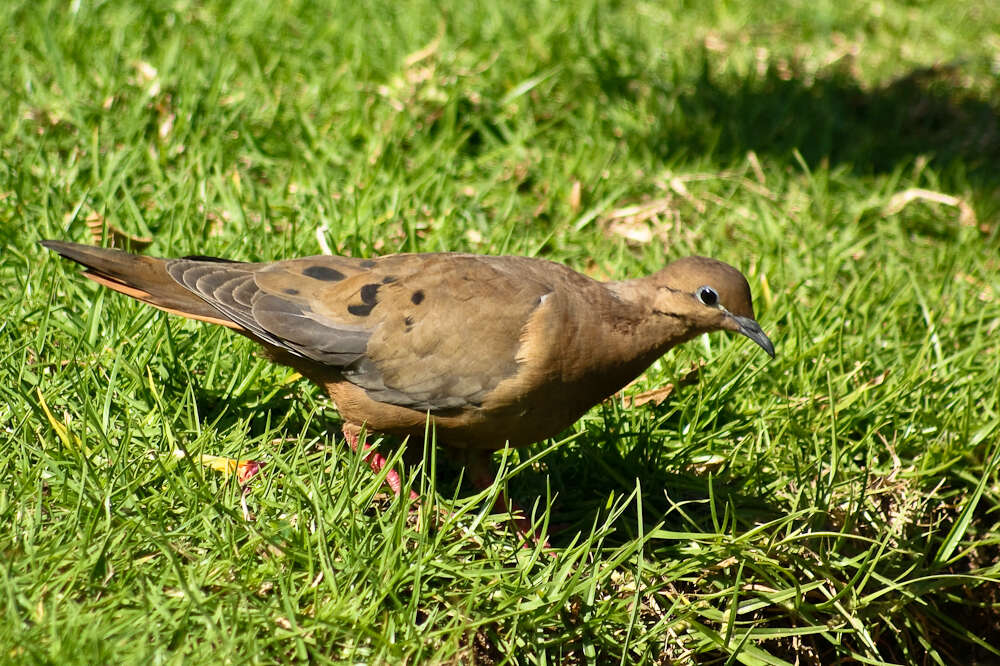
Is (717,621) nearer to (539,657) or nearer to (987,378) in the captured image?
(539,657)

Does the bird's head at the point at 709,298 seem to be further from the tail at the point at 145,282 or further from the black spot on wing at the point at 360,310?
the tail at the point at 145,282

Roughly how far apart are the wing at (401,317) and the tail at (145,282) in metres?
0.06

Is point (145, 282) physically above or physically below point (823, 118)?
above

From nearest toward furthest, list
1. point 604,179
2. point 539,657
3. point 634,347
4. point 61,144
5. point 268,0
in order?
point 539,657 < point 634,347 < point 61,144 < point 604,179 < point 268,0

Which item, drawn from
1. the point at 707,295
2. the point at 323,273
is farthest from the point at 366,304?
the point at 707,295

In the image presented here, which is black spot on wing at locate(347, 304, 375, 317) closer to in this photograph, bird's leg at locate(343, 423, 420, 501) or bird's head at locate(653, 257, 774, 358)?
bird's leg at locate(343, 423, 420, 501)

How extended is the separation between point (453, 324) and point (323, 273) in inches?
23.2

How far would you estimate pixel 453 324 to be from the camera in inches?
145

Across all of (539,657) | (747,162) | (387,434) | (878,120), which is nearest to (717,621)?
(539,657)

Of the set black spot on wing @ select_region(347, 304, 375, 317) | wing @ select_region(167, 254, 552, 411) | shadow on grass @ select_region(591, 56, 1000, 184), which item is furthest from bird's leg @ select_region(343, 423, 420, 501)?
shadow on grass @ select_region(591, 56, 1000, 184)

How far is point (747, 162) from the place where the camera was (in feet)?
20.0

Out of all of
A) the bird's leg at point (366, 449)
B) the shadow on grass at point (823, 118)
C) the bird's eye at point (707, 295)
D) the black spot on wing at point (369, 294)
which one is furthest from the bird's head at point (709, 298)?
the shadow on grass at point (823, 118)

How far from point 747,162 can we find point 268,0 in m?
3.13

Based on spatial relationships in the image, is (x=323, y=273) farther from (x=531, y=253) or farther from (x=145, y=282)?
(x=531, y=253)
